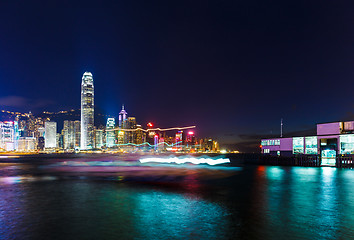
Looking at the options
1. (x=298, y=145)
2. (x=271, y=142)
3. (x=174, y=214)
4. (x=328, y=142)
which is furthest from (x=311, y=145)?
(x=174, y=214)

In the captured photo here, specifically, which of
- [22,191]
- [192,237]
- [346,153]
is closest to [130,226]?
[192,237]

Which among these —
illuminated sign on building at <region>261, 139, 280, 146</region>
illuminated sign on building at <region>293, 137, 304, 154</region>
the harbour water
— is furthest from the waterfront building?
the harbour water

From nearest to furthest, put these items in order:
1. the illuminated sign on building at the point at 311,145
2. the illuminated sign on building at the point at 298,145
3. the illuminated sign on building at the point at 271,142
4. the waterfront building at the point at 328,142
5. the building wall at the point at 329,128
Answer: the waterfront building at the point at 328,142, the building wall at the point at 329,128, the illuminated sign on building at the point at 311,145, the illuminated sign on building at the point at 298,145, the illuminated sign on building at the point at 271,142

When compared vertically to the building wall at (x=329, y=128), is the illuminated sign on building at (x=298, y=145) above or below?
below

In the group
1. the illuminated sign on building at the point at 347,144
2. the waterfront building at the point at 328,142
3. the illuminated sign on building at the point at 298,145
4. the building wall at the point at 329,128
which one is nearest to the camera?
the illuminated sign on building at the point at 347,144

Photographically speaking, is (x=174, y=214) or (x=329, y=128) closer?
(x=174, y=214)

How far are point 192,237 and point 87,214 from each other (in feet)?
18.3

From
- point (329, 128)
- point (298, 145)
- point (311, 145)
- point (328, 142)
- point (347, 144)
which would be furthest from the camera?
point (298, 145)

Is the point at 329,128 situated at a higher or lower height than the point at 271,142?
higher

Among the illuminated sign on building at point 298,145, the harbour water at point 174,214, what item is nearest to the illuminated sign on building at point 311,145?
the illuminated sign on building at point 298,145

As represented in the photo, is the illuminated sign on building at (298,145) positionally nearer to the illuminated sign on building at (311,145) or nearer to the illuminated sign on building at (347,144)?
the illuminated sign on building at (311,145)

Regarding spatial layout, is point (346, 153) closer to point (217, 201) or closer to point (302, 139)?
point (302, 139)

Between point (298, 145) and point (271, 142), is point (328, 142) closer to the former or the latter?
point (298, 145)

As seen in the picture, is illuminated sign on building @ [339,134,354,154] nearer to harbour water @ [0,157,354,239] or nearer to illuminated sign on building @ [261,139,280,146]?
illuminated sign on building @ [261,139,280,146]
